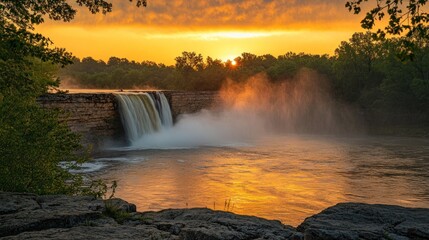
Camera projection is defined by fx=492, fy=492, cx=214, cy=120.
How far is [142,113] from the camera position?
44.7m

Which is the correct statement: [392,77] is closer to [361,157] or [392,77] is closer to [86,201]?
[361,157]

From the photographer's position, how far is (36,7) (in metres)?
10.2

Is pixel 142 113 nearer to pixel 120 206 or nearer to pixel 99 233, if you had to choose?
pixel 120 206

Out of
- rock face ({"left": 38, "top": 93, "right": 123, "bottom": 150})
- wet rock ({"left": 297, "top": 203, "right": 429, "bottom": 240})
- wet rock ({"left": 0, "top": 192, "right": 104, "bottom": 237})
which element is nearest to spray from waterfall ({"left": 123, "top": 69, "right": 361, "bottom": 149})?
rock face ({"left": 38, "top": 93, "right": 123, "bottom": 150})

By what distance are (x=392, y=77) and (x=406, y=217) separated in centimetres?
5717

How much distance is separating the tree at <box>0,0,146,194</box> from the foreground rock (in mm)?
2868

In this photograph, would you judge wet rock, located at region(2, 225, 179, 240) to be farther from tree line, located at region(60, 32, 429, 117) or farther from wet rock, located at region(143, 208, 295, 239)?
tree line, located at region(60, 32, 429, 117)

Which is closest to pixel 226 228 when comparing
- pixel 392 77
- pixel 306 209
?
pixel 306 209

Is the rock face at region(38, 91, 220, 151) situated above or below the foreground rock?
above

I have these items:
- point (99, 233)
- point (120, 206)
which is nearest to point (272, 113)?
point (120, 206)

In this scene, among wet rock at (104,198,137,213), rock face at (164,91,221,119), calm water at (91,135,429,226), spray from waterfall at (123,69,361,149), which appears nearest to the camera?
wet rock at (104,198,137,213)

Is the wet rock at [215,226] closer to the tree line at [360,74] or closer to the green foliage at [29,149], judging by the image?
the green foliage at [29,149]

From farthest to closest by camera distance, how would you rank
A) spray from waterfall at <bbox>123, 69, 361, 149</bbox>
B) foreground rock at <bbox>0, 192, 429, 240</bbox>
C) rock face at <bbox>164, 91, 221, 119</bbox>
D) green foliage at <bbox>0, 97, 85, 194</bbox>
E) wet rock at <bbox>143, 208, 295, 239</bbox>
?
spray from waterfall at <bbox>123, 69, 361, 149</bbox>
rock face at <bbox>164, 91, 221, 119</bbox>
green foliage at <bbox>0, 97, 85, 194</bbox>
wet rock at <bbox>143, 208, 295, 239</bbox>
foreground rock at <bbox>0, 192, 429, 240</bbox>

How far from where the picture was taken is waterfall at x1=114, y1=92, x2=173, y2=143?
42406 millimetres
